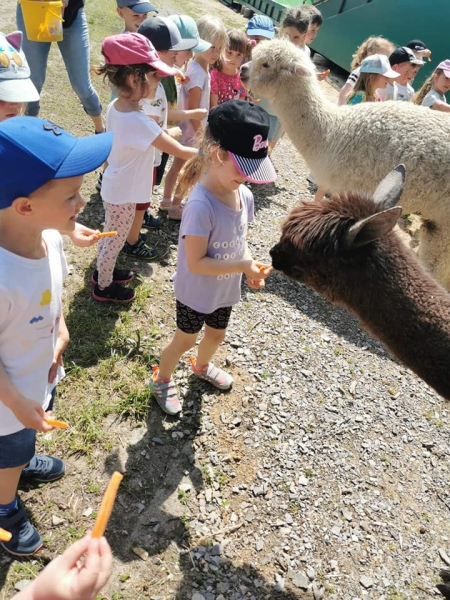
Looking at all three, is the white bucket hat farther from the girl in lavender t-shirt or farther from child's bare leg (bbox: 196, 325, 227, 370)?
child's bare leg (bbox: 196, 325, 227, 370)

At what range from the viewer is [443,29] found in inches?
373

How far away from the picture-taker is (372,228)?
6.07 ft

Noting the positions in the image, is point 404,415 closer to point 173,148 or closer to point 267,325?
point 267,325

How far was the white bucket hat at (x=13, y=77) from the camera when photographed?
7.58 ft

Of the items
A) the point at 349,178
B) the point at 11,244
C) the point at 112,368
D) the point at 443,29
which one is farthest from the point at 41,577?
the point at 443,29

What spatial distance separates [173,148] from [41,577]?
96.3 inches

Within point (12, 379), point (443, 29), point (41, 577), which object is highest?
point (443, 29)

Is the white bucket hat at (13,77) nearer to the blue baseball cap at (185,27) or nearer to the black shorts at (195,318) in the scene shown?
the black shorts at (195,318)

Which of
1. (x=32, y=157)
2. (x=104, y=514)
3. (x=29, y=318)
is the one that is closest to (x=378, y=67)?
(x=32, y=157)

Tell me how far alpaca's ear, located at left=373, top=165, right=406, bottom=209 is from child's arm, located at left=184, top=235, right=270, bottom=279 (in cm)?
67

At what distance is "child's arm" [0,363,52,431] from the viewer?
1479 millimetres

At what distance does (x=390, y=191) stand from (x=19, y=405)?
1.89 metres

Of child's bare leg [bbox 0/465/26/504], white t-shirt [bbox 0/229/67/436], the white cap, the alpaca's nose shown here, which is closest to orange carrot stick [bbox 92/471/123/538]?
white t-shirt [bbox 0/229/67/436]

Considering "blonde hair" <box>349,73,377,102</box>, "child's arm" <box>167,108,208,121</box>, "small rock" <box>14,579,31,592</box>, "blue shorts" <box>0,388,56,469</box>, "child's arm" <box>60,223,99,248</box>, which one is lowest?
"small rock" <box>14,579,31,592</box>
